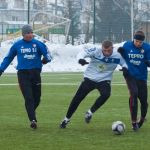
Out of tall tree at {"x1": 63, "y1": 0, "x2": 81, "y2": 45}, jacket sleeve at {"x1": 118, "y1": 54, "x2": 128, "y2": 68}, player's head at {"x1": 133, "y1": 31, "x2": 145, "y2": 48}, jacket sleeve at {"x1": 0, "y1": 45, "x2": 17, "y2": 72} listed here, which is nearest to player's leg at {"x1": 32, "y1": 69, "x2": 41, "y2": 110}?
jacket sleeve at {"x1": 0, "y1": 45, "x2": 17, "y2": 72}

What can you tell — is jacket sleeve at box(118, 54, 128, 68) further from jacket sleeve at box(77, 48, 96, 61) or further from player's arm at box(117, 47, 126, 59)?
jacket sleeve at box(77, 48, 96, 61)

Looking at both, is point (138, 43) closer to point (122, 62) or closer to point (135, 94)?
point (122, 62)

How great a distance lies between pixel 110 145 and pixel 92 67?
2.61m

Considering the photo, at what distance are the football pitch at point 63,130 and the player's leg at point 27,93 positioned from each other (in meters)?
0.25

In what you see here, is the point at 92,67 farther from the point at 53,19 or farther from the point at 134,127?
the point at 53,19

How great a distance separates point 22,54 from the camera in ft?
41.3

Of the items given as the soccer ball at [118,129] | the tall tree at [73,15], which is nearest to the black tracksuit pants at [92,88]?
the soccer ball at [118,129]

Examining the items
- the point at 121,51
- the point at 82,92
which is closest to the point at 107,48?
the point at 121,51

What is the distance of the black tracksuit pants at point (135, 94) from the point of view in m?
12.1

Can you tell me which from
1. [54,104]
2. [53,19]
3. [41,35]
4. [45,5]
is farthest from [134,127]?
[45,5]

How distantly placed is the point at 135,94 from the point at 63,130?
1534 millimetres

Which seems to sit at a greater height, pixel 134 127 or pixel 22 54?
pixel 22 54

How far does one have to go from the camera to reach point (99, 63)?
12.6 m

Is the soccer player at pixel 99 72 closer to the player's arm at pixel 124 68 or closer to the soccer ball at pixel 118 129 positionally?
the player's arm at pixel 124 68
